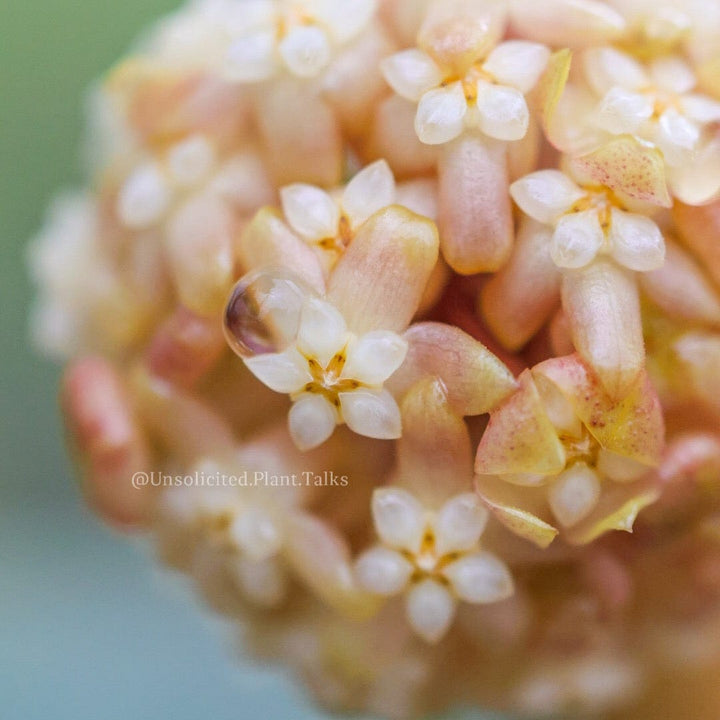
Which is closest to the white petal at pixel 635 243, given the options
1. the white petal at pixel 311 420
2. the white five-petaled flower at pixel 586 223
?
the white five-petaled flower at pixel 586 223

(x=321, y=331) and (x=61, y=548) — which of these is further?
(x=61, y=548)

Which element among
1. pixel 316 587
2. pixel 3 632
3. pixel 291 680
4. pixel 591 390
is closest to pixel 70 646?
pixel 3 632

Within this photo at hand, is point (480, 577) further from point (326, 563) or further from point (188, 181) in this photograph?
point (188, 181)

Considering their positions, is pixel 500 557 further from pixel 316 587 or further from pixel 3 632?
pixel 3 632

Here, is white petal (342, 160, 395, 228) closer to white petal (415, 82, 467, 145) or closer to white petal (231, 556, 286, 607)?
white petal (415, 82, 467, 145)

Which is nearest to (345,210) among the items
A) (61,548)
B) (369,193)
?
(369,193)

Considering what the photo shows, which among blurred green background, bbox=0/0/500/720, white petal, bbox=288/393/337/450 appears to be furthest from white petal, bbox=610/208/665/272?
blurred green background, bbox=0/0/500/720
